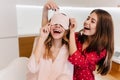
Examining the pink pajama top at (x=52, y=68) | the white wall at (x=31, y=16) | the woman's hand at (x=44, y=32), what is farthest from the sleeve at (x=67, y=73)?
the white wall at (x=31, y=16)

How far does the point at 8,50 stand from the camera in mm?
1051

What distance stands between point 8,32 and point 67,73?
20.5 inches

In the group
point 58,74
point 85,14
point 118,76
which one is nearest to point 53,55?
point 58,74

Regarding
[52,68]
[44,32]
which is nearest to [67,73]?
[52,68]

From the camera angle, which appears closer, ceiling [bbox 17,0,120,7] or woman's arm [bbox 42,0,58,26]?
woman's arm [bbox 42,0,58,26]

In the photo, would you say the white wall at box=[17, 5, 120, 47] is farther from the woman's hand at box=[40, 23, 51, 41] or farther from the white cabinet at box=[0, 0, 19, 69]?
the woman's hand at box=[40, 23, 51, 41]

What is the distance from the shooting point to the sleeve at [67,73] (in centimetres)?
64

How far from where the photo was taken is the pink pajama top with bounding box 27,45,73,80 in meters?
0.64

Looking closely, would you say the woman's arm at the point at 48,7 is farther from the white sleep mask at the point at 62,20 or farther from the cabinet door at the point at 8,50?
the cabinet door at the point at 8,50

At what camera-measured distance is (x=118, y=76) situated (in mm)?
1227

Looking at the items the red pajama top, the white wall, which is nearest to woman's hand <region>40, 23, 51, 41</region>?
the red pajama top

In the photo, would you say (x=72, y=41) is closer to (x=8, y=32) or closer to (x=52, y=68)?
(x=52, y=68)

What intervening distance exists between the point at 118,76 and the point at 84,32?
0.66 m

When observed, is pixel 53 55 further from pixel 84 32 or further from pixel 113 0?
pixel 113 0
